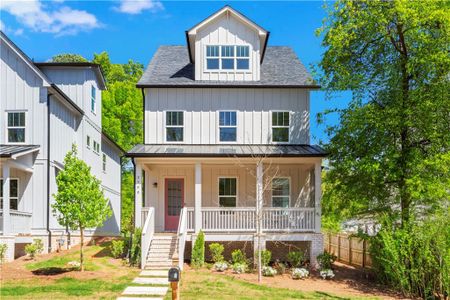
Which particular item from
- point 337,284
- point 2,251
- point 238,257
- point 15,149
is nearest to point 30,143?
point 15,149

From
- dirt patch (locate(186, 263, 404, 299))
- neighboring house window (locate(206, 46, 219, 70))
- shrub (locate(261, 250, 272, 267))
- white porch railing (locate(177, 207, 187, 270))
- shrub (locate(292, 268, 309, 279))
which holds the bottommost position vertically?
dirt patch (locate(186, 263, 404, 299))

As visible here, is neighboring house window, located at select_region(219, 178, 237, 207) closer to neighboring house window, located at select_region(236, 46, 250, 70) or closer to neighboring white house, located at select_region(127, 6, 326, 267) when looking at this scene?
neighboring white house, located at select_region(127, 6, 326, 267)

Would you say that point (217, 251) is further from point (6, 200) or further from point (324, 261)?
point (6, 200)

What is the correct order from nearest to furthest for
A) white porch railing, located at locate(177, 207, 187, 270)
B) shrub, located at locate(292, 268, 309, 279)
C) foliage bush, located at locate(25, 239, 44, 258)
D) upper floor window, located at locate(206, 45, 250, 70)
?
white porch railing, located at locate(177, 207, 187, 270)
shrub, located at locate(292, 268, 309, 279)
foliage bush, located at locate(25, 239, 44, 258)
upper floor window, located at locate(206, 45, 250, 70)

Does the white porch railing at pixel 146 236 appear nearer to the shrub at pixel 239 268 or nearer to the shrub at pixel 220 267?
the shrub at pixel 220 267

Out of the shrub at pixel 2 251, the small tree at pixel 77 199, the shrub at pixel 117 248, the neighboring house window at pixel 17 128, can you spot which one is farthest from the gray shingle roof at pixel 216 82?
the shrub at pixel 2 251

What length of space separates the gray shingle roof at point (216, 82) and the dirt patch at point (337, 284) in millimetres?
7657

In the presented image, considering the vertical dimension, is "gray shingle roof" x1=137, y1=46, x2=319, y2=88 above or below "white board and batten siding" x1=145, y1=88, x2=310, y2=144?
above

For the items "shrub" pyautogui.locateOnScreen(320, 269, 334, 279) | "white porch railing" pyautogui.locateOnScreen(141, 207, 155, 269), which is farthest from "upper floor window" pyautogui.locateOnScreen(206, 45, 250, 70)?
"shrub" pyautogui.locateOnScreen(320, 269, 334, 279)

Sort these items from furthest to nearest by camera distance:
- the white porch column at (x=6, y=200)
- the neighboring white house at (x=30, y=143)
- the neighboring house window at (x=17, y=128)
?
the neighboring house window at (x=17, y=128), the neighboring white house at (x=30, y=143), the white porch column at (x=6, y=200)

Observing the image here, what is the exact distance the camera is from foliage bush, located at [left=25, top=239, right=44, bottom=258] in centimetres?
1770

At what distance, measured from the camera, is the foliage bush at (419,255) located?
14375 mm

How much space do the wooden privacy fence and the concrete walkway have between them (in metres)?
7.64

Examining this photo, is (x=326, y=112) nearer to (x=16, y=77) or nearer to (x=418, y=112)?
(x=418, y=112)
